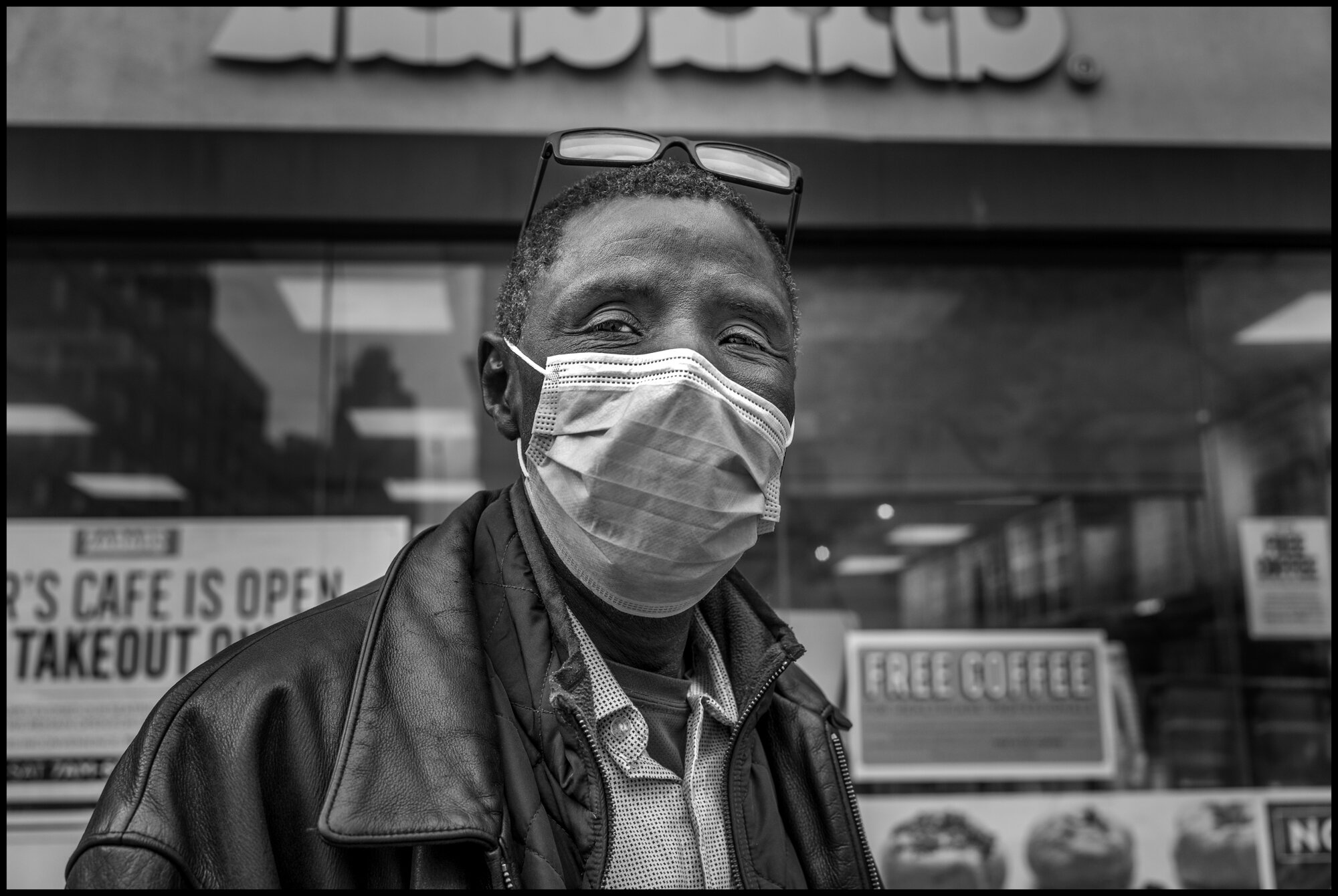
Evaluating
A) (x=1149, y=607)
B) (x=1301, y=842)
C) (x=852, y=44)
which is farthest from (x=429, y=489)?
(x=1301, y=842)

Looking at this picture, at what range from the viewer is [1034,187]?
581 centimetres

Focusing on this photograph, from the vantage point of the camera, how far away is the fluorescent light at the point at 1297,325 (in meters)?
6.24

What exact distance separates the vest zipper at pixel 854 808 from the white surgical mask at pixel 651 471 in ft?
1.13

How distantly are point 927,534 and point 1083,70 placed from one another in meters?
2.46

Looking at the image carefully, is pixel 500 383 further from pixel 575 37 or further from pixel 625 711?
pixel 575 37

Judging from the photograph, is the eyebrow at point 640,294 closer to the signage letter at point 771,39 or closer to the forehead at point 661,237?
the forehead at point 661,237

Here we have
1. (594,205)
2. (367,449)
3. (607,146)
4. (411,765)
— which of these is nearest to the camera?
(411,765)

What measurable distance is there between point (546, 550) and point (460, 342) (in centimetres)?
424

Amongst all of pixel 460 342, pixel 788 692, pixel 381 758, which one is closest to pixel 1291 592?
pixel 460 342

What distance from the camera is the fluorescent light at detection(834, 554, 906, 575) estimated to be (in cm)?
572

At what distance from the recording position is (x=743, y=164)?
206 cm

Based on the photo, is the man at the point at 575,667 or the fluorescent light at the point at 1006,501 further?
the fluorescent light at the point at 1006,501

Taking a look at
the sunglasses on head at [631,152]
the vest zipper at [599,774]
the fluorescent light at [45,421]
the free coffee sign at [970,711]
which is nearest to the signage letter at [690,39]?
the free coffee sign at [970,711]

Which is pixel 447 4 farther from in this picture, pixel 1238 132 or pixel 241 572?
pixel 1238 132
